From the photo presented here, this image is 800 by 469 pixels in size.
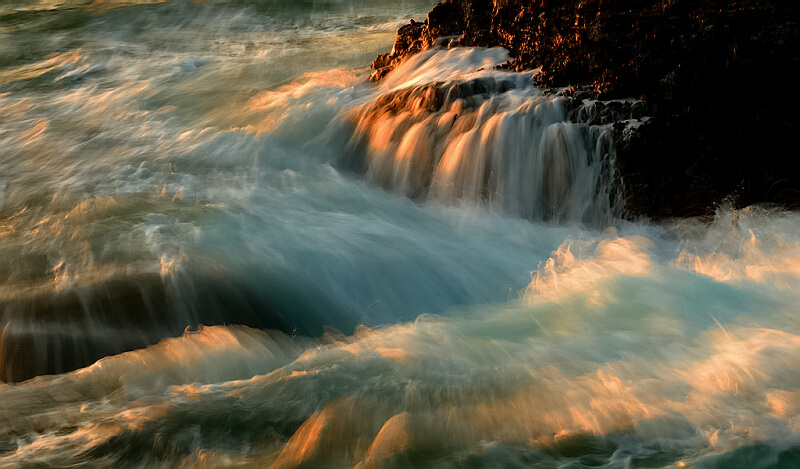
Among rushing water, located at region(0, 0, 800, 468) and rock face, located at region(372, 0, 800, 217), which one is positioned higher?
rock face, located at region(372, 0, 800, 217)

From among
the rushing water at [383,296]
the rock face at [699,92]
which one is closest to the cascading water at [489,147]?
the rushing water at [383,296]

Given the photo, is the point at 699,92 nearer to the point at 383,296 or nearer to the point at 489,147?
the point at 489,147

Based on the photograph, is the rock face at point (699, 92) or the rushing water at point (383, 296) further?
the rock face at point (699, 92)

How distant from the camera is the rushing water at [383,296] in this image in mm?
3885

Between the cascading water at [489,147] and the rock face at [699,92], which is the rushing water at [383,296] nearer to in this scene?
the cascading water at [489,147]

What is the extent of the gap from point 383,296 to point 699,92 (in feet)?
10.7

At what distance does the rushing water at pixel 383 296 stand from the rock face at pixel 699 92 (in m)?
0.24

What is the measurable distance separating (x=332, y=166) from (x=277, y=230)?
1.67 m

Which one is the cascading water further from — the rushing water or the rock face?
the rock face

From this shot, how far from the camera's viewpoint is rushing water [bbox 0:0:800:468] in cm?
388

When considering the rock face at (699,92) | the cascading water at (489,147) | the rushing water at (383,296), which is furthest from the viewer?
the cascading water at (489,147)

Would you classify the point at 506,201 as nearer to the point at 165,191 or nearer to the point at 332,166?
the point at 332,166

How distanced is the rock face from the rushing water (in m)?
0.24

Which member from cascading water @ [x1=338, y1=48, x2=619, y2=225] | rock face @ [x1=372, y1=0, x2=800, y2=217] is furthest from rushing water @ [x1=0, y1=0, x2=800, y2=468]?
rock face @ [x1=372, y1=0, x2=800, y2=217]
